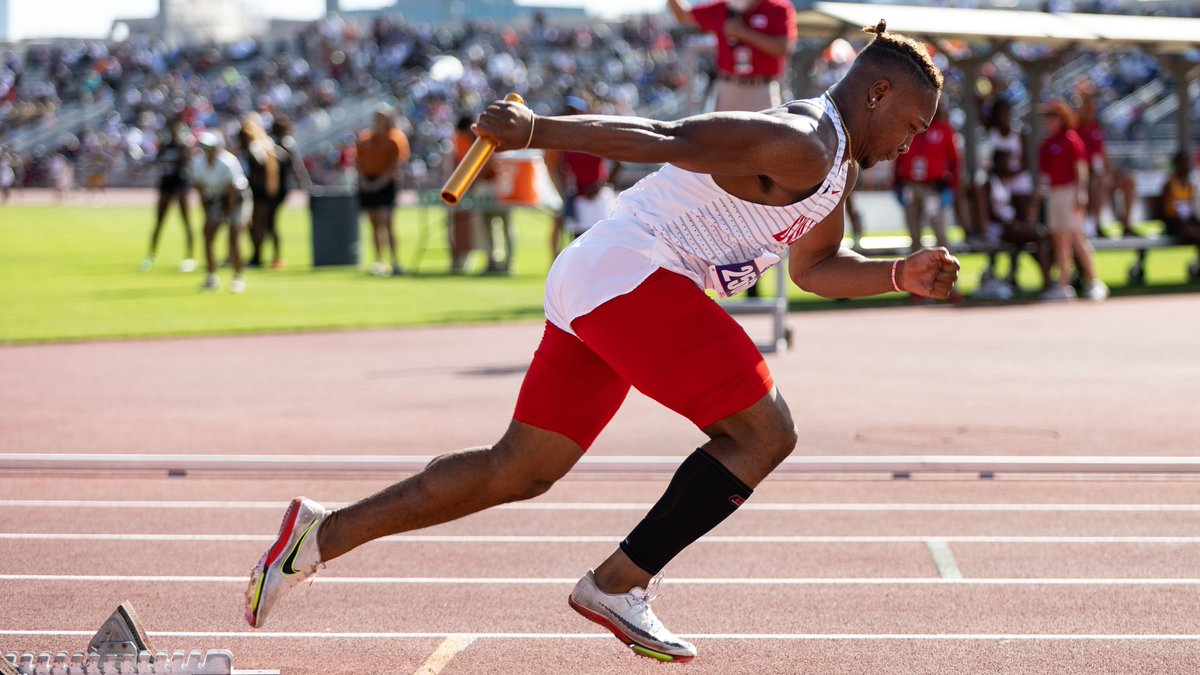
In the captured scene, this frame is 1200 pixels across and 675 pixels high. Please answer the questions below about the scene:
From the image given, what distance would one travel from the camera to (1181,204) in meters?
19.3

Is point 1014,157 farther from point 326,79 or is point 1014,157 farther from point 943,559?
point 326,79

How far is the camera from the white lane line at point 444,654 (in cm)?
462

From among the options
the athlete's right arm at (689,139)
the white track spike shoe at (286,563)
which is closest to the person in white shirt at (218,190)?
the white track spike shoe at (286,563)

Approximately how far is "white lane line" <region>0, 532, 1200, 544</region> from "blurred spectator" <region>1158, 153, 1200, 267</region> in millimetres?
13873

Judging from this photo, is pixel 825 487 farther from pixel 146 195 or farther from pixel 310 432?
pixel 146 195

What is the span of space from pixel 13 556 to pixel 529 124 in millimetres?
3469

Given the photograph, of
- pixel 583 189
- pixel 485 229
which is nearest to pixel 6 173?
pixel 485 229

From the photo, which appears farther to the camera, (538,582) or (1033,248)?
(1033,248)

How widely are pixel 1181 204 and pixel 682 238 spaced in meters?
16.5

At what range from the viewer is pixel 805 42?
19.0m

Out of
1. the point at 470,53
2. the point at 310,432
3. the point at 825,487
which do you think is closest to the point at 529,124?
the point at 825,487

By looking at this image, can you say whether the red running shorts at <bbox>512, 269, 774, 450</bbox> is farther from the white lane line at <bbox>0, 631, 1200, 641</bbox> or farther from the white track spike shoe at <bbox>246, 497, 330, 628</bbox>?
the white lane line at <bbox>0, 631, 1200, 641</bbox>

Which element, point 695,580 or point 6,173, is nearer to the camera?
point 695,580

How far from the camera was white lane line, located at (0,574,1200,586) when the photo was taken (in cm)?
572
